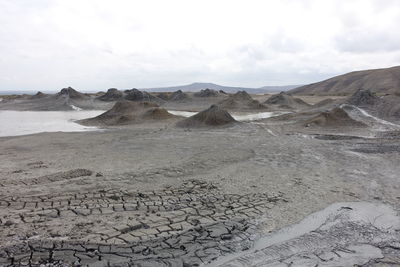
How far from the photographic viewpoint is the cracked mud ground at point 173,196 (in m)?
4.31

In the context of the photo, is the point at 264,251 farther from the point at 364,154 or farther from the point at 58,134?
the point at 58,134

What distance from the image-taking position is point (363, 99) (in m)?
23.6

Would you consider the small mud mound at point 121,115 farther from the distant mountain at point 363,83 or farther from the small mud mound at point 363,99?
the distant mountain at point 363,83

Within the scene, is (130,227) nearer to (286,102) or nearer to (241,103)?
(241,103)

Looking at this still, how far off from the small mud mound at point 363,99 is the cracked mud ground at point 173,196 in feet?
38.4

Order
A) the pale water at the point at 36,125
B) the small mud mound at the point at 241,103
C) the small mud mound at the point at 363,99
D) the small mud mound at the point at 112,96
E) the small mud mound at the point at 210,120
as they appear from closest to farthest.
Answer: the small mud mound at the point at 210,120
the pale water at the point at 36,125
the small mud mound at the point at 363,99
the small mud mound at the point at 241,103
the small mud mound at the point at 112,96

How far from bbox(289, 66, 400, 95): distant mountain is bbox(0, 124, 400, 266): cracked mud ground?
51.9 m

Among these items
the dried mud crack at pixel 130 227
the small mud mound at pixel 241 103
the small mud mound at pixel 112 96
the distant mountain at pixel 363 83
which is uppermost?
the distant mountain at pixel 363 83

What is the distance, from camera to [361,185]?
7.49 metres

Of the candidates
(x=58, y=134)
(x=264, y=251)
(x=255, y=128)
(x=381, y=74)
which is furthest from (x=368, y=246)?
(x=381, y=74)

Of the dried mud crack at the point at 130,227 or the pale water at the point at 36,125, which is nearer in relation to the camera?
the dried mud crack at the point at 130,227

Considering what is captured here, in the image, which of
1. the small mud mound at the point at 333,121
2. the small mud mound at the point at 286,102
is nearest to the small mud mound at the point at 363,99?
the small mud mound at the point at 333,121

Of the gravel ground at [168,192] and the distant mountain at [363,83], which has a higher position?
the distant mountain at [363,83]

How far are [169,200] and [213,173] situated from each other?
232cm
